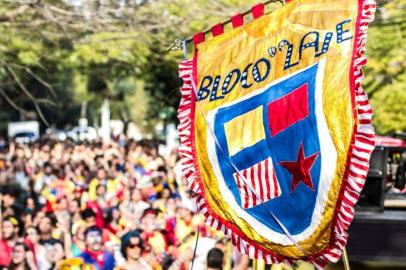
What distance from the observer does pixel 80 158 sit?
21844 millimetres

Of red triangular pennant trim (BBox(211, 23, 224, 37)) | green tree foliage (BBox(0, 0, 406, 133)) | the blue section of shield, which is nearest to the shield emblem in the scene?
the blue section of shield

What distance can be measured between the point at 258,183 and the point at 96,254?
471cm

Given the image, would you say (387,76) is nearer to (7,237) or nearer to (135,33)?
(135,33)

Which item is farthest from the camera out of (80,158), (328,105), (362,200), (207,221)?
(80,158)

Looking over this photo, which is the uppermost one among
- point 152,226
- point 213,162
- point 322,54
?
point 322,54

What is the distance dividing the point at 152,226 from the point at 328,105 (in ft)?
20.1

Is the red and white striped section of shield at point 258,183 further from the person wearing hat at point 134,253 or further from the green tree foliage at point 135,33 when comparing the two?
the green tree foliage at point 135,33

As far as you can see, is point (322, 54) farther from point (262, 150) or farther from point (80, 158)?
point (80, 158)

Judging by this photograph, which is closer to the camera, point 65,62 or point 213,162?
point 213,162

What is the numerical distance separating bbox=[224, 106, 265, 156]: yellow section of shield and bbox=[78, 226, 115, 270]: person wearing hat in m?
4.41

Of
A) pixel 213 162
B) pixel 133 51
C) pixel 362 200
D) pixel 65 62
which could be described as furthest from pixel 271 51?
pixel 65 62

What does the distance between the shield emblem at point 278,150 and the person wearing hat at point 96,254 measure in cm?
A: 431

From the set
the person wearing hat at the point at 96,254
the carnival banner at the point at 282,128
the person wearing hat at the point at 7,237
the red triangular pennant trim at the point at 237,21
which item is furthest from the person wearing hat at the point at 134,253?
the red triangular pennant trim at the point at 237,21

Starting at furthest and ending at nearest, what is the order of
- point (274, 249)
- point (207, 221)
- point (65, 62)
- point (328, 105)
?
point (65, 62), point (207, 221), point (274, 249), point (328, 105)
